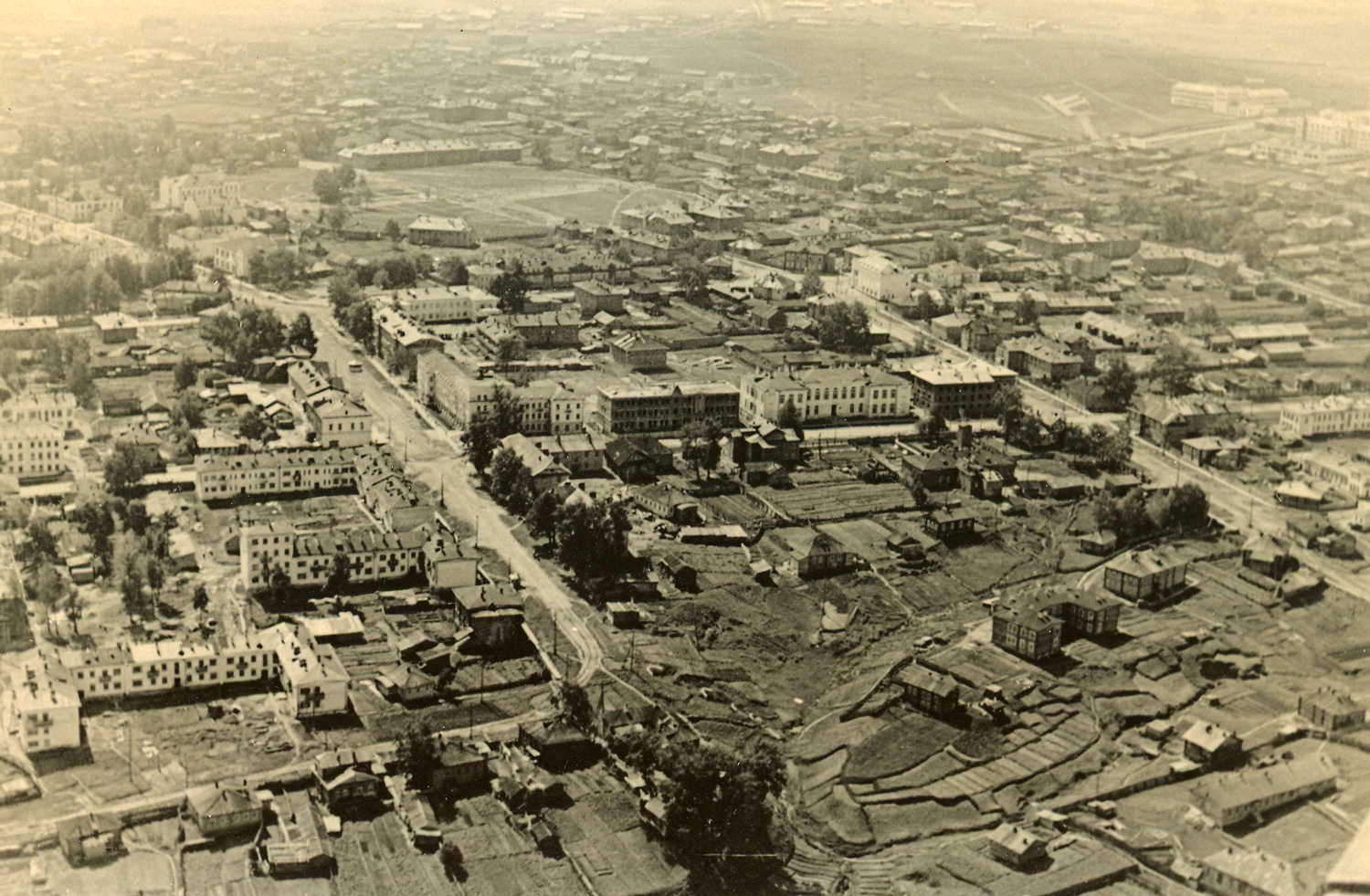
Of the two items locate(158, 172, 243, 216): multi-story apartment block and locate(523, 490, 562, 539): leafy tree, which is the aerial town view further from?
locate(158, 172, 243, 216): multi-story apartment block

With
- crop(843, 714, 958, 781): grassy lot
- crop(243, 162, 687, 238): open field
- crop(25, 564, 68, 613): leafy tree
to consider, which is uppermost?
crop(243, 162, 687, 238): open field

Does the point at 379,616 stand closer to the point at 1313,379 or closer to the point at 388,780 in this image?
the point at 388,780

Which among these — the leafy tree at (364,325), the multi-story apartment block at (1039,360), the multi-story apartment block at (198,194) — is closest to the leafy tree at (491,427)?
the leafy tree at (364,325)

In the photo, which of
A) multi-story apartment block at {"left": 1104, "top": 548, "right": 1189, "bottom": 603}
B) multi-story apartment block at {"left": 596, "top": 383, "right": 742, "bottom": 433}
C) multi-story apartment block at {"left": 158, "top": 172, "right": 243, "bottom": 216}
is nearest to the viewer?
multi-story apartment block at {"left": 1104, "top": 548, "right": 1189, "bottom": 603}

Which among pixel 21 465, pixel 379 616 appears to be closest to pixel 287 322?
pixel 21 465

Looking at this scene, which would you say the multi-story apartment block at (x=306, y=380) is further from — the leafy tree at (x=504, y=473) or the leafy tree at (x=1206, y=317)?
the leafy tree at (x=1206, y=317)

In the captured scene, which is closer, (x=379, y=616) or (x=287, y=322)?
(x=379, y=616)

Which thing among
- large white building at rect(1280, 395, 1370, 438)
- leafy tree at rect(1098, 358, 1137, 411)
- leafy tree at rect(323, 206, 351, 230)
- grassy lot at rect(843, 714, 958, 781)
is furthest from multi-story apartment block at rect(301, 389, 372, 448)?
leafy tree at rect(323, 206, 351, 230)
